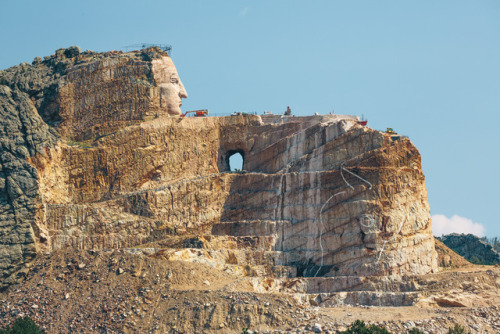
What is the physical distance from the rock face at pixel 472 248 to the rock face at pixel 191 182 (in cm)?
2179

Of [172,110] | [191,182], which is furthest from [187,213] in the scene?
[172,110]

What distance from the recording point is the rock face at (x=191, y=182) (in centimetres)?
6050

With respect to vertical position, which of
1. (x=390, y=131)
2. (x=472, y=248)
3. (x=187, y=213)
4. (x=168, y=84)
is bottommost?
(x=187, y=213)

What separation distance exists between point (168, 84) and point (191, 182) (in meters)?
7.50

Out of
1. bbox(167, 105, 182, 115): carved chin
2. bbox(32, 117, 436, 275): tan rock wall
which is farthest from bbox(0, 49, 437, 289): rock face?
bbox(167, 105, 182, 115): carved chin

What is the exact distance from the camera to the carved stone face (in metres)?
68.8

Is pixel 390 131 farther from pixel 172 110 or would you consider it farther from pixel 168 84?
pixel 168 84

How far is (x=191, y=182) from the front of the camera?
6525cm

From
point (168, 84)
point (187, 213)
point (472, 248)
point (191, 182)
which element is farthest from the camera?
point (472, 248)

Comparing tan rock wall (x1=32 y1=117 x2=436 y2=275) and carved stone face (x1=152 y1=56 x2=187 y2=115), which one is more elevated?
carved stone face (x1=152 y1=56 x2=187 y2=115)

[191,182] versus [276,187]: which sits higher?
[191,182]

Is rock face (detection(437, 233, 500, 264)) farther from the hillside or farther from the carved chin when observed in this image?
the carved chin

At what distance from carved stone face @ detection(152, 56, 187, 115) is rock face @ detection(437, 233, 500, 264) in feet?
87.7

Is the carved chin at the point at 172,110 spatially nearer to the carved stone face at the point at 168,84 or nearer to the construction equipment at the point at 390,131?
→ the carved stone face at the point at 168,84
